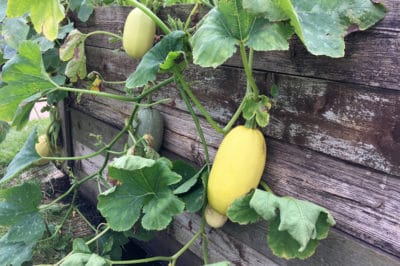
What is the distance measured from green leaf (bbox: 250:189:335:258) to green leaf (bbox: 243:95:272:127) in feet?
0.55

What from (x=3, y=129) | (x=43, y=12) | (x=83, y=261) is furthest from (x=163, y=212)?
(x=3, y=129)

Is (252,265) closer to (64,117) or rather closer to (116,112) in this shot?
(116,112)

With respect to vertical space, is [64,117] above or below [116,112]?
below

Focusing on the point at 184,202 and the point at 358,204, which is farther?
the point at 184,202

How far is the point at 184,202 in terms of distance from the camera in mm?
1146

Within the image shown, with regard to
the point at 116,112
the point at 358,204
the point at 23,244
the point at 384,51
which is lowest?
the point at 23,244

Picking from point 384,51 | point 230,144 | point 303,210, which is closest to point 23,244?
point 230,144

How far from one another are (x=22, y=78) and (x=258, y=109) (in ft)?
2.26

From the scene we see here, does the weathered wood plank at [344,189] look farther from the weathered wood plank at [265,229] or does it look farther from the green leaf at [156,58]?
the green leaf at [156,58]

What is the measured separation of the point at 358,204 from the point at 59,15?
80 cm

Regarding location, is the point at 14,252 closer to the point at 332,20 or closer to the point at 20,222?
the point at 20,222

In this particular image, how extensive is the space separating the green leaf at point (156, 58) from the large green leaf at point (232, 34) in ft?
0.76

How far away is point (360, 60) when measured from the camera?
0.86 meters

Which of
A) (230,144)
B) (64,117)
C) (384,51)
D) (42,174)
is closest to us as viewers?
(384,51)
